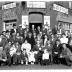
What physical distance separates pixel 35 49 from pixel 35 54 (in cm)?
27

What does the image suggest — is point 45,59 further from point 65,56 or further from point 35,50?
point 65,56

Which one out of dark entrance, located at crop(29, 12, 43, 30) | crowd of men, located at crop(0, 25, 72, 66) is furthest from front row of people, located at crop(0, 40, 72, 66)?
dark entrance, located at crop(29, 12, 43, 30)

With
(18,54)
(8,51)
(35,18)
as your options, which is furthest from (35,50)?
(35,18)

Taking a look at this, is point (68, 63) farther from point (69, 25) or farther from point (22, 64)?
point (69, 25)

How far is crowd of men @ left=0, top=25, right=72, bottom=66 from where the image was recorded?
7.25 metres

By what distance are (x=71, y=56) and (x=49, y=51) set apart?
40.3 inches

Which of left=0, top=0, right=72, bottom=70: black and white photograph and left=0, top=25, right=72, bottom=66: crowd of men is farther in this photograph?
left=0, top=25, right=72, bottom=66: crowd of men

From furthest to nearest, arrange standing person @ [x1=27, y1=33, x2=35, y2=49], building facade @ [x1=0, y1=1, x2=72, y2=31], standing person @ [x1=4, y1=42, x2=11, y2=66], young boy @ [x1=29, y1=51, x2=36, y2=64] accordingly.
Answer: building facade @ [x1=0, y1=1, x2=72, y2=31]
standing person @ [x1=27, y1=33, x2=35, y2=49]
young boy @ [x1=29, y1=51, x2=36, y2=64]
standing person @ [x1=4, y1=42, x2=11, y2=66]

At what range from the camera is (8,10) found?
13.6 meters

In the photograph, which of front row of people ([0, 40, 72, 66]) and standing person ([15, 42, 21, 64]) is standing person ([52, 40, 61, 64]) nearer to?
front row of people ([0, 40, 72, 66])

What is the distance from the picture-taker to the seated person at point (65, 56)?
23.5 ft

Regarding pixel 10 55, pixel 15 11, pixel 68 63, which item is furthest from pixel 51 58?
pixel 15 11

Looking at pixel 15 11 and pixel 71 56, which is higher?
pixel 15 11

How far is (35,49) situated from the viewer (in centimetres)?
766
